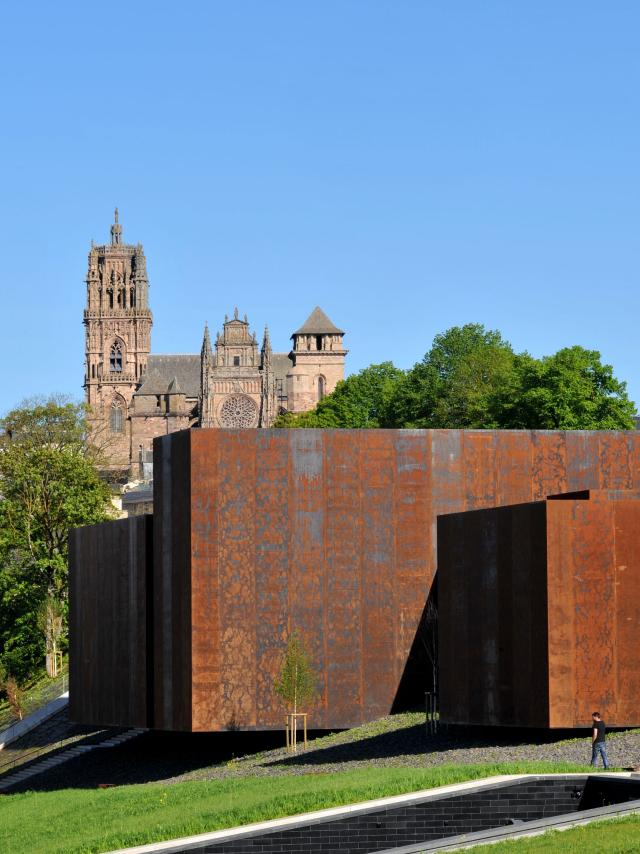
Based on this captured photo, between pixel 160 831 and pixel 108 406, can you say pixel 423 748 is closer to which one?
pixel 160 831

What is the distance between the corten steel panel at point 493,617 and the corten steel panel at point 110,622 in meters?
9.36

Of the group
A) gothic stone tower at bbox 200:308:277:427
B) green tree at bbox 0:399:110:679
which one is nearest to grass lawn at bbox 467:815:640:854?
green tree at bbox 0:399:110:679

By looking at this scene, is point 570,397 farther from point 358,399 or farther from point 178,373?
point 178,373

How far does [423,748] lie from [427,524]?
24.3 ft

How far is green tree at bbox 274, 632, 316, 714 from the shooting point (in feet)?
117

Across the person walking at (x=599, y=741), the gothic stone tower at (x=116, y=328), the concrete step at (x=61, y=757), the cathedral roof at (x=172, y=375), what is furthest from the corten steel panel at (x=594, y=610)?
the gothic stone tower at (x=116, y=328)

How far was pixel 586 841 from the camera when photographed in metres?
19.9

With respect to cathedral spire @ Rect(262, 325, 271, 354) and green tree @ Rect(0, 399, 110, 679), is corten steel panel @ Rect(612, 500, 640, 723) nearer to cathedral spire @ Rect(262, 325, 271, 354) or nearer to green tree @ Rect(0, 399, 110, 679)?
green tree @ Rect(0, 399, 110, 679)

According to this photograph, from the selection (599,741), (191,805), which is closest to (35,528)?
(191,805)

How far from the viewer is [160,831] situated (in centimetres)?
2475

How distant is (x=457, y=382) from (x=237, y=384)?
75969 millimetres

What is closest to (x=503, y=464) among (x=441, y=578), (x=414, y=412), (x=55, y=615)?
(x=441, y=578)

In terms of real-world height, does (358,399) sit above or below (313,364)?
below

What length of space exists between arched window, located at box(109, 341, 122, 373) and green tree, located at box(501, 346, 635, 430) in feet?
376
